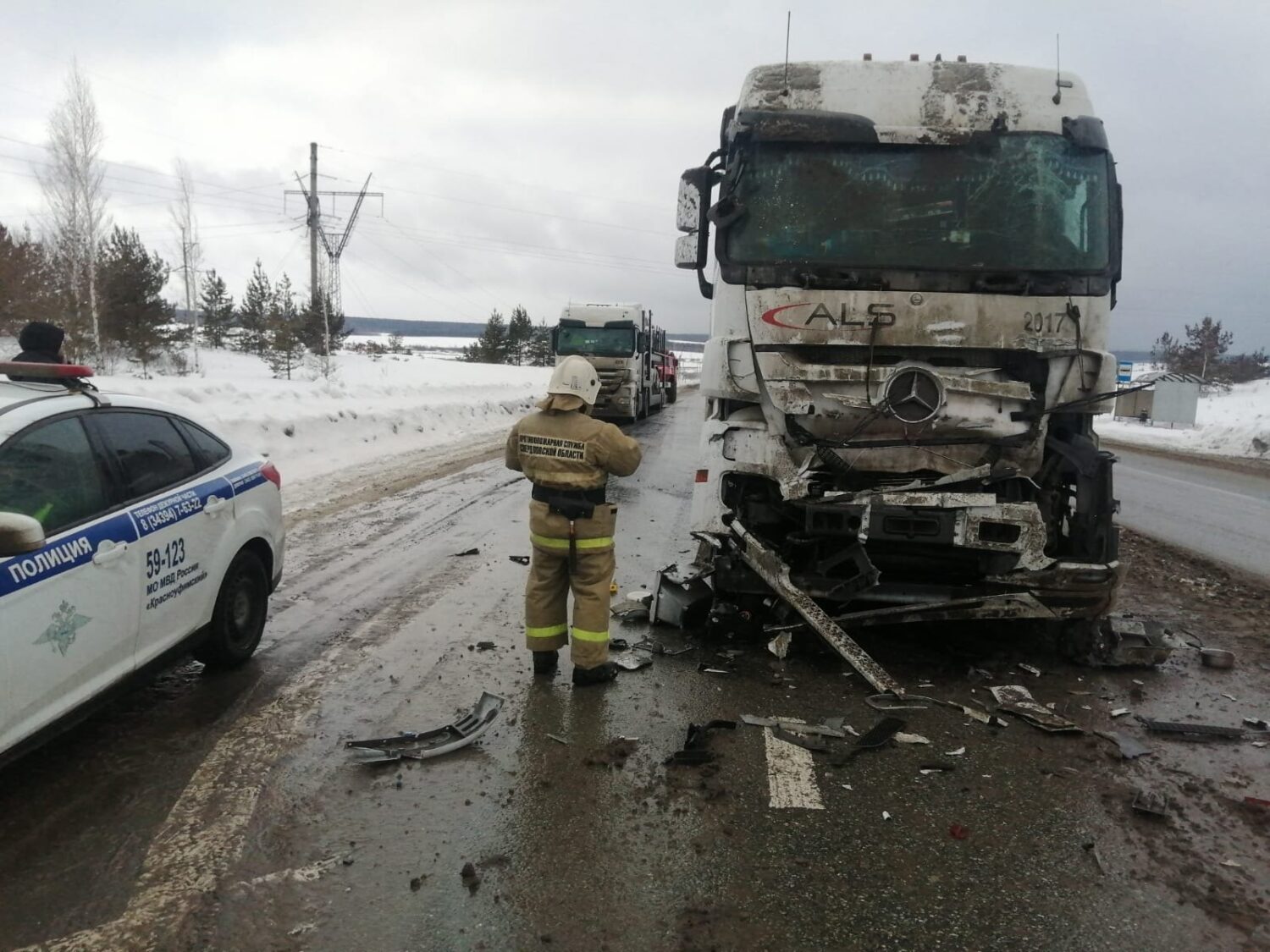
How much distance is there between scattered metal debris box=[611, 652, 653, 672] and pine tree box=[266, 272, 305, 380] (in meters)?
36.2

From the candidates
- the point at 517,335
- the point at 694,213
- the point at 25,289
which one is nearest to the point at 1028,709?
the point at 694,213

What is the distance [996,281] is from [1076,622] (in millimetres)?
2153

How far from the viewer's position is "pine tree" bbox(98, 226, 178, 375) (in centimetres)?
3259

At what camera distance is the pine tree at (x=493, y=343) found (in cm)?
6025

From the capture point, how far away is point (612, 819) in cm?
331

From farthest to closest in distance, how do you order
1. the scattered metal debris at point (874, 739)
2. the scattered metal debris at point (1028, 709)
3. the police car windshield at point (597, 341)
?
the police car windshield at point (597, 341) → the scattered metal debris at point (1028, 709) → the scattered metal debris at point (874, 739)

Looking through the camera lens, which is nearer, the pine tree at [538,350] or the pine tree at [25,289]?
the pine tree at [25,289]

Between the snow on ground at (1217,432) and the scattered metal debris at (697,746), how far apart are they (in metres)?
22.5

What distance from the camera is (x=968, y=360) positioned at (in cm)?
520

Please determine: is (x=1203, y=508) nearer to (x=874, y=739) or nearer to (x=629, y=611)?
(x=629, y=611)

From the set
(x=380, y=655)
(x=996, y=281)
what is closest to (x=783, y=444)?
(x=996, y=281)

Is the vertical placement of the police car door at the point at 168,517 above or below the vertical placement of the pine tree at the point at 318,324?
below

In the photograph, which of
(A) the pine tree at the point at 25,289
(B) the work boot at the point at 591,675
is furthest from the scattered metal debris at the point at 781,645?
(A) the pine tree at the point at 25,289

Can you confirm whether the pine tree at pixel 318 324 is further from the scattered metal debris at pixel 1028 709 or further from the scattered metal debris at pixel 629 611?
the scattered metal debris at pixel 1028 709
